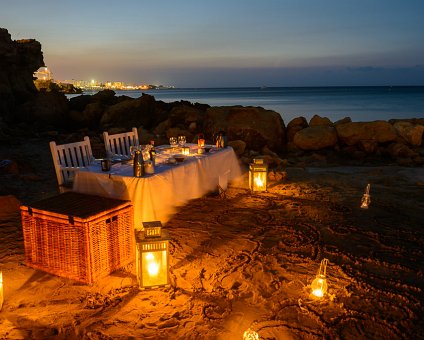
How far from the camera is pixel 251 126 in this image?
11383 mm

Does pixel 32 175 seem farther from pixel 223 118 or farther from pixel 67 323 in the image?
pixel 223 118

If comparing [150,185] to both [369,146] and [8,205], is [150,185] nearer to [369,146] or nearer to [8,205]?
[8,205]

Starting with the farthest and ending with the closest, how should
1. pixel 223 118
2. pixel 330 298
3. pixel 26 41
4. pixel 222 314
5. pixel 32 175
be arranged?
pixel 26 41 < pixel 223 118 < pixel 32 175 < pixel 330 298 < pixel 222 314

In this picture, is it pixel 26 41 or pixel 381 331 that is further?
pixel 26 41

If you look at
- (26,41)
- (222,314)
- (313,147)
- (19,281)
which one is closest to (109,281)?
(19,281)

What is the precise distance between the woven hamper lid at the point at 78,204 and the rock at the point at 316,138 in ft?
26.5

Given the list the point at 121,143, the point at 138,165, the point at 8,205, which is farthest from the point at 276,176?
the point at 8,205

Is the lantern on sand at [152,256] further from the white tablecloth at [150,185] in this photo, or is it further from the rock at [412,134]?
the rock at [412,134]

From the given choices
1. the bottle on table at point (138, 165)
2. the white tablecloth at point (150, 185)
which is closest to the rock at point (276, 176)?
the white tablecloth at point (150, 185)

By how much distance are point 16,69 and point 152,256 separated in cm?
2517

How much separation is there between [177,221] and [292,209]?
6.20 feet

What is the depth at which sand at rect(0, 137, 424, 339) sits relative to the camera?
301 centimetres

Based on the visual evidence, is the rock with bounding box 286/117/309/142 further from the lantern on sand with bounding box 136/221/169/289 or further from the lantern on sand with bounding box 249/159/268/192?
the lantern on sand with bounding box 136/221/169/289

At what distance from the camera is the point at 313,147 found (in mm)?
11070
